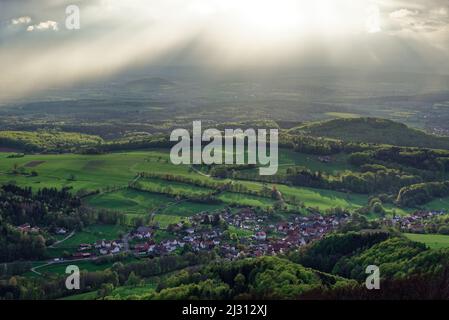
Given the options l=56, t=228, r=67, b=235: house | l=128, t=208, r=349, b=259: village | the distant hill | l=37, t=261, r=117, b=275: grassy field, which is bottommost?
l=37, t=261, r=117, b=275: grassy field

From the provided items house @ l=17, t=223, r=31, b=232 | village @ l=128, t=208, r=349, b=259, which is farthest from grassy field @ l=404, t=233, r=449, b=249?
house @ l=17, t=223, r=31, b=232

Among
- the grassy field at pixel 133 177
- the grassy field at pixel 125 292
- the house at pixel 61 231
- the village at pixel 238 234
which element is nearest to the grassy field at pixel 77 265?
the village at pixel 238 234

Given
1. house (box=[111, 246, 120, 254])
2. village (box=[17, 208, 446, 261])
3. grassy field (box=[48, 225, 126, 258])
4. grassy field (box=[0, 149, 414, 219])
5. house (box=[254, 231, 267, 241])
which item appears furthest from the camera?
grassy field (box=[0, 149, 414, 219])

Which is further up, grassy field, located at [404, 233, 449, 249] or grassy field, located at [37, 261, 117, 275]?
grassy field, located at [404, 233, 449, 249]

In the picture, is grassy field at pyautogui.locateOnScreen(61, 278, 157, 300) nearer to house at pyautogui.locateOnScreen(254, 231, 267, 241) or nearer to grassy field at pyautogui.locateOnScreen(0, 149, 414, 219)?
house at pyautogui.locateOnScreen(254, 231, 267, 241)

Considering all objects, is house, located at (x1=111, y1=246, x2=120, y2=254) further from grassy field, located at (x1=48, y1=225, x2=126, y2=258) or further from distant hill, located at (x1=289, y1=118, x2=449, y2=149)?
distant hill, located at (x1=289, y1=118, x2=449, y2=149)

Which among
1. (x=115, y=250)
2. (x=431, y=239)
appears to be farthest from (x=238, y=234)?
(x=431, y=239)

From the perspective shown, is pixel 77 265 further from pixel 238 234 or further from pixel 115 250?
pixel 238 234

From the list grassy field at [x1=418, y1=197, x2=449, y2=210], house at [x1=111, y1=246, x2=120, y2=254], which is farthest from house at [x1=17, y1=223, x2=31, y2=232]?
grassy field at [x1=418, y1=197, x2=449, y2=210]

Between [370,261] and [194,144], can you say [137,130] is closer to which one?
[194,144]

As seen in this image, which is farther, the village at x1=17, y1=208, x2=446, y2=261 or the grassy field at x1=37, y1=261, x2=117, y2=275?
the village at x1=17, y1=208, x2=446, y2=261

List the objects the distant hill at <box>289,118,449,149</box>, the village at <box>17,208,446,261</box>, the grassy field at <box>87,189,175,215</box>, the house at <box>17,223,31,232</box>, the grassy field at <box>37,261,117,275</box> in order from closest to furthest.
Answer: the grassy field at <box>37,261,117,275</box>, the village at <box>17,208,446,261</box>, the house at <box>17,223,31,232</box>, the grassy field at <box>87,189,175,215</box>, the distant hill at <box>289,118,449,149</box>
